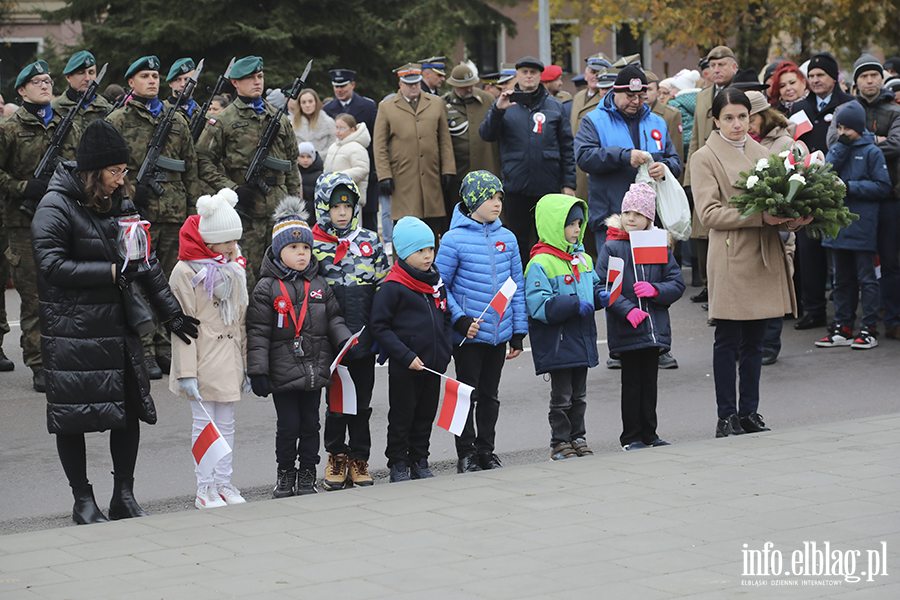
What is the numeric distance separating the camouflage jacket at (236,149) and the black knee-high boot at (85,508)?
15.5ft

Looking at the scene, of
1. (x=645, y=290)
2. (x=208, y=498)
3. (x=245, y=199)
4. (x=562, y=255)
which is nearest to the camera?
(x=208, y=498)

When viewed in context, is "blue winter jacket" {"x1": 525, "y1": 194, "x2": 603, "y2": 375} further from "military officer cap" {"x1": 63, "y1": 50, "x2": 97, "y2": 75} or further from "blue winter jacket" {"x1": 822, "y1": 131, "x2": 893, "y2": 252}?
"military officer cap" {"x1": 63, "y1": 50, "x2": 97, "y2": 75}

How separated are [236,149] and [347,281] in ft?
13.6

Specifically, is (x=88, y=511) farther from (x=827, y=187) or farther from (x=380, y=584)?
(x=827, y=187)

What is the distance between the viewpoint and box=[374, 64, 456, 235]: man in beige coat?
12.8 metres

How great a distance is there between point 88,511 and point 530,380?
4.60m

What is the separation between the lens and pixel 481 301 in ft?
23.8

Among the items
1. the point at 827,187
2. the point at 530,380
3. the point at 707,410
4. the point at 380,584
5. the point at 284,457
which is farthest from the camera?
the point at 530,380

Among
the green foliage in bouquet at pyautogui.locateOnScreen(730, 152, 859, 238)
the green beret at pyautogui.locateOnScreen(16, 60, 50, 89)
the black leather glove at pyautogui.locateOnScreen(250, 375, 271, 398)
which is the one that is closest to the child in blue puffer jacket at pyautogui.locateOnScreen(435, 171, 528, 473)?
the black leather glove at pyautogui.locateOnScreen(250, 375, 271, 398)

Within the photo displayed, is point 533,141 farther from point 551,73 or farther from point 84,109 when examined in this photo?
point 84,109

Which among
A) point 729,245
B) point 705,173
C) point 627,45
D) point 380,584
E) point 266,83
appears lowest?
point 380,584

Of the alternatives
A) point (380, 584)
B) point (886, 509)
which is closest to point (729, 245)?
point (886, 509)

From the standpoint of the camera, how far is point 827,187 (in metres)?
7.66

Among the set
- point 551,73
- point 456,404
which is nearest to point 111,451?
point 456,404
